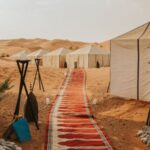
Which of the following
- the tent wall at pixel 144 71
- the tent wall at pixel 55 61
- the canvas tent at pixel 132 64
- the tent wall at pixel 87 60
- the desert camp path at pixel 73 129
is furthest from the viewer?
the tent wall at pixel 55 61

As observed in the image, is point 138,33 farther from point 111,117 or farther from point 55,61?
point 55,61

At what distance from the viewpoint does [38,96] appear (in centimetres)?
1686

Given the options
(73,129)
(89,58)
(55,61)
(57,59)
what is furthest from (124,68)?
(55,61)

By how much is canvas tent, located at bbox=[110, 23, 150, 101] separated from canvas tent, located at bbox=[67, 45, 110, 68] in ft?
68.6

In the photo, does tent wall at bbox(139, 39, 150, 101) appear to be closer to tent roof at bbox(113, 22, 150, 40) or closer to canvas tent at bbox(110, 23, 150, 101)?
canvas tent at bbox(110, 23, 150, 101)

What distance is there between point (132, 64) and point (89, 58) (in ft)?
71.8

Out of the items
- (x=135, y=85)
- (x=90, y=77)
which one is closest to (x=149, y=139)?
(x=135, y=85)

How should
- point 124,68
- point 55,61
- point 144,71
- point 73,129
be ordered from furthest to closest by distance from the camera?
point 55,61, point 124,68, point 144,71, point 73,129

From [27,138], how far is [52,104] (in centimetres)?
604

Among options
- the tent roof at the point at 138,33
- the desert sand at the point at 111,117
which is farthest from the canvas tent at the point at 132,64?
the desert sand at the point at 111,117

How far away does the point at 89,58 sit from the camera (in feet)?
120

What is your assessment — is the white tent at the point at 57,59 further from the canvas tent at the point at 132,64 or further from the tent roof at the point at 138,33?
the tent roof at the point at 138,33

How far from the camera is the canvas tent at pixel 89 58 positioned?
1443 inches

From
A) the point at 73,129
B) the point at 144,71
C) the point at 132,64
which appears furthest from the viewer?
the point at 132,64
